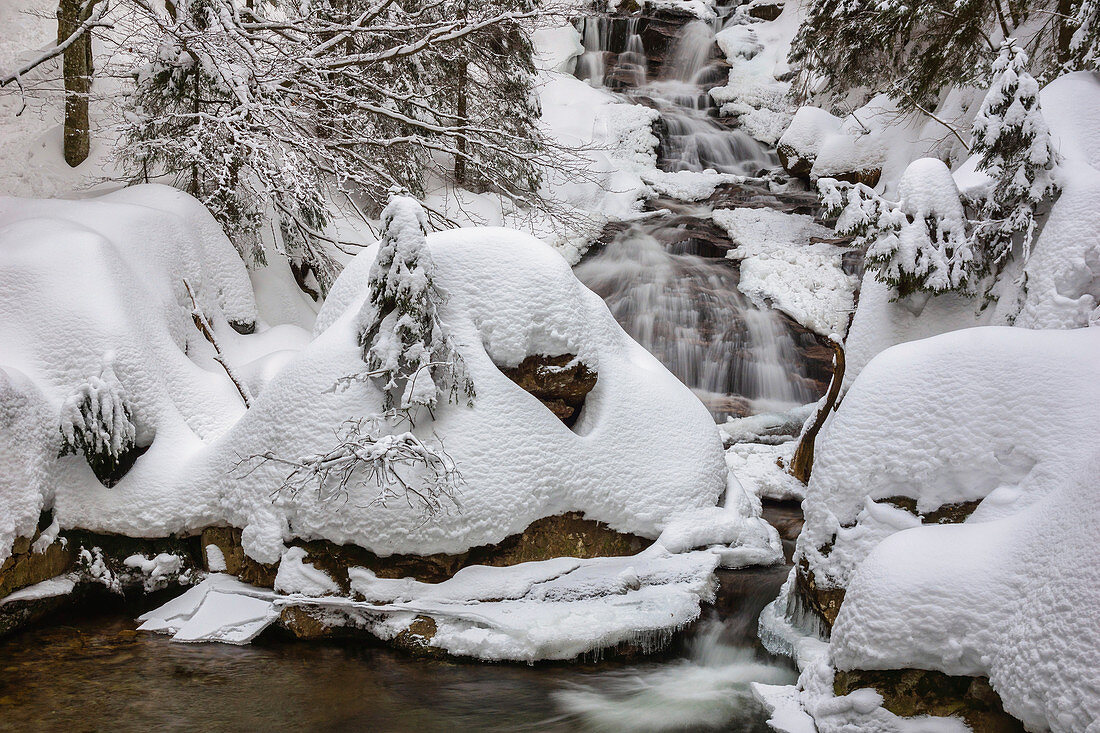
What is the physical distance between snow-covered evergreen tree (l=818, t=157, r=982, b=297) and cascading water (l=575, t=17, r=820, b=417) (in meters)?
2.86

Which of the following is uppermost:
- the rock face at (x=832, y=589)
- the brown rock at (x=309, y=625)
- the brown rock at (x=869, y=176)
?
the brown rock at (x=869, y=176)

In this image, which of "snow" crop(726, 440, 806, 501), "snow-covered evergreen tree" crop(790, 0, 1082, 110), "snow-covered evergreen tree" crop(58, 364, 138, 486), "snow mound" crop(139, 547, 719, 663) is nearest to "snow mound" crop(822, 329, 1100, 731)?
"snow mound" crop(139, 547, 719, 663)

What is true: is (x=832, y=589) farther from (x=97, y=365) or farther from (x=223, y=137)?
(x=223, y=137)

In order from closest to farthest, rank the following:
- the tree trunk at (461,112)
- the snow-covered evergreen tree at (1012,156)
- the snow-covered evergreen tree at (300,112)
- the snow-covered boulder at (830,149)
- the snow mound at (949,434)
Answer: the snow mound at (949,434)
the snow-covered evergreen tree at (1012,156)
the snow-covered evergreen tree at (300,112)
the tree trunk at (461,112)
the snow-covered boulder at (830,149)

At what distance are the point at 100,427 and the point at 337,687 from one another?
8.98ft

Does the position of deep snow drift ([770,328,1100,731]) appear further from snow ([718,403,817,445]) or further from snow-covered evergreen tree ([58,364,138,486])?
snow-covered evergreen tree ([58,364,138,486])

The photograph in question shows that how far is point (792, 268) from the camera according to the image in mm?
11547

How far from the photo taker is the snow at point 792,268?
10680 millimetres

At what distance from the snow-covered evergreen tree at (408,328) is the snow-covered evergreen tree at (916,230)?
175 inches

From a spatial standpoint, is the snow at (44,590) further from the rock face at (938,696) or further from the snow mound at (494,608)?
the rock face at (938,696)

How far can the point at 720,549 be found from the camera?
224 inches

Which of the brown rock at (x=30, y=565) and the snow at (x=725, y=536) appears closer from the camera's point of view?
the brown rock at (x=30, y=565)

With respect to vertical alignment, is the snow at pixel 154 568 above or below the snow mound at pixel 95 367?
below

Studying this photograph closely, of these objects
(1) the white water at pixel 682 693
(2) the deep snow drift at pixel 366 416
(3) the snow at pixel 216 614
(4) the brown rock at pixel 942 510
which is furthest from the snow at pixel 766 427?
(3) the snow at pixel 216 614
